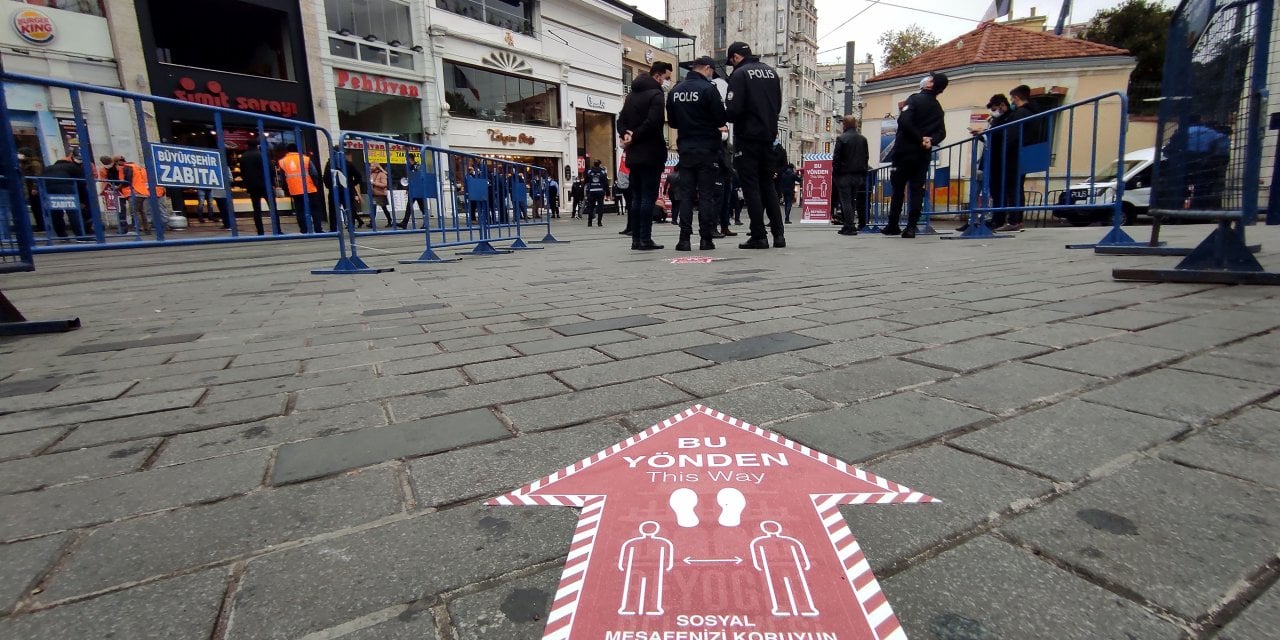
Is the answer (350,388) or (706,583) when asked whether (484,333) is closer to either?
(350,388)

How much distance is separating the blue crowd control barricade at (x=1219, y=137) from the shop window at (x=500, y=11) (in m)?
25.0

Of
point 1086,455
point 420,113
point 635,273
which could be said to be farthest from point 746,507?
point 420,113

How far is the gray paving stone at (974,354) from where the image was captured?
239cm

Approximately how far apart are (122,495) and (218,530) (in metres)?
0.40

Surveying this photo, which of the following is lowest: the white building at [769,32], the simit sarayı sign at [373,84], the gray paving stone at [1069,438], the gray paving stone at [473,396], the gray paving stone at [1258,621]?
the gray paving stone at [1258,621]

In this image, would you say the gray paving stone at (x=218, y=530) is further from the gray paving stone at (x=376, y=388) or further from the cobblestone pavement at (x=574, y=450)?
the gray paving stone at (x=376, y=388)

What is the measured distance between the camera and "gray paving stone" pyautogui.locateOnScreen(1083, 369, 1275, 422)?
1822 mm

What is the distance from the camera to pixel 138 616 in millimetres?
1048

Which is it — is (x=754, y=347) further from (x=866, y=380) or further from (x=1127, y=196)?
(x=1127, y=196)

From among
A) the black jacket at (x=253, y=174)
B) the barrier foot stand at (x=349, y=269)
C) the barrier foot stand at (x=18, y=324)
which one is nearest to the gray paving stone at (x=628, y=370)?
the barrier foot stand at (x=18, y=324)

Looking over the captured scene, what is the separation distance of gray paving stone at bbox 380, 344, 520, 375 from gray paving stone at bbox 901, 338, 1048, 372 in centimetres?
174

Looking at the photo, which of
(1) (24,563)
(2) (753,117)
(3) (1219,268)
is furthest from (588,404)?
(2) (753,117)

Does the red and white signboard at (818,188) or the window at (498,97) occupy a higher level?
the window at (498,97)

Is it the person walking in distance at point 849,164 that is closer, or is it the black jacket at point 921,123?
the black jacket at point 921,123
